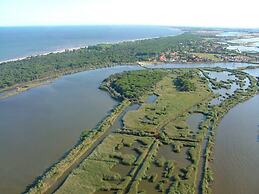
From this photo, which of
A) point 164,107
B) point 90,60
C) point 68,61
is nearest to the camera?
point 164,107

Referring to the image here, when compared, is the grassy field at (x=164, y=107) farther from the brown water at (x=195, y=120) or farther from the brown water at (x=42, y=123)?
the brown water at (x=42, y=123)

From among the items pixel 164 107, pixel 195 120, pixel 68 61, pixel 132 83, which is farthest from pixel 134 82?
pixel 68 61

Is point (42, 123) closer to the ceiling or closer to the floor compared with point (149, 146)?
closer to the floor

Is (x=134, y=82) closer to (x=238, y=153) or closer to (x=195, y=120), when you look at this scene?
(x=195, y=120)

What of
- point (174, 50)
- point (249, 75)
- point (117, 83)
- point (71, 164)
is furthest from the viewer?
point (174, 50)

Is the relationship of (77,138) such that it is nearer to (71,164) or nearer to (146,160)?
(71,164)

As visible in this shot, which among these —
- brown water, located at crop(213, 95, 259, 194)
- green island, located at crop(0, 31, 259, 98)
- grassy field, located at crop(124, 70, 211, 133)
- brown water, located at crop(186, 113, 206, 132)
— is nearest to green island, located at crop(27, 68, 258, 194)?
grassy field, located at crop(124, 70, 211, 133)

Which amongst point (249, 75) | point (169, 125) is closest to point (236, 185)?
point (169, 125)
